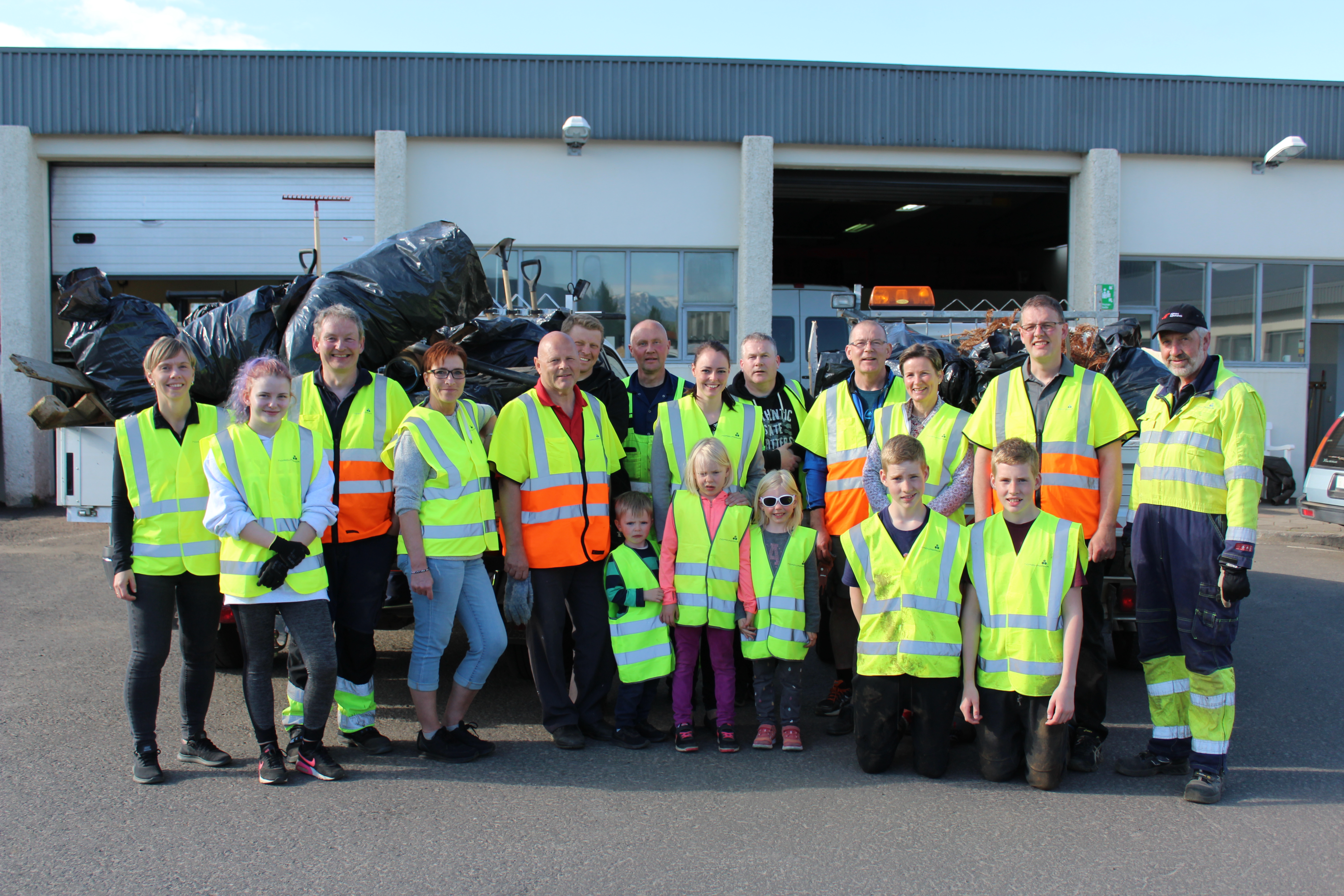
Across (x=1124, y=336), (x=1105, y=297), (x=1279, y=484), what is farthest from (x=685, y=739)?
(x=1279, y=484)

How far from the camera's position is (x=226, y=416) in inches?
165

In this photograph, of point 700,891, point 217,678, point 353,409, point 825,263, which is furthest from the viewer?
point 825,263

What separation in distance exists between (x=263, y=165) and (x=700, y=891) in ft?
43.2

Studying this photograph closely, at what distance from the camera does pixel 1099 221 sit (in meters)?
14.2

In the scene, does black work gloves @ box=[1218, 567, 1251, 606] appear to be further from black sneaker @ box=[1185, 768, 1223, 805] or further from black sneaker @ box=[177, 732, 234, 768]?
black sneaker @ box=[177, 732, 234, 768]

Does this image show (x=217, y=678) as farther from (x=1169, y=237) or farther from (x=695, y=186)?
(x=1169, y=237)

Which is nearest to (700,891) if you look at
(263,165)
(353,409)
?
(353,409)

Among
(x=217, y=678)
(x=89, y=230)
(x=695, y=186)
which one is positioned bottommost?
(x=217, y=678)

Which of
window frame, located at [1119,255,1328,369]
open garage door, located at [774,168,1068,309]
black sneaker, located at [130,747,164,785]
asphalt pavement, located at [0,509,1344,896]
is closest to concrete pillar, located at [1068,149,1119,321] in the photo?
window frame, located at [1119,255,1328,369]

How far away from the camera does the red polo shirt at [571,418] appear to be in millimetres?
4410

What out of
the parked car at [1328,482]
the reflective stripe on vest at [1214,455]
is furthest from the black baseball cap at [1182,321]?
the parked car at [1328,482]

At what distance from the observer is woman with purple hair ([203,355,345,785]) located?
3773mm

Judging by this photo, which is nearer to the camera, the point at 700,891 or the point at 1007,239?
the point at 700,891

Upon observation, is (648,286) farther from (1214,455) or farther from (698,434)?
(1214,455)
